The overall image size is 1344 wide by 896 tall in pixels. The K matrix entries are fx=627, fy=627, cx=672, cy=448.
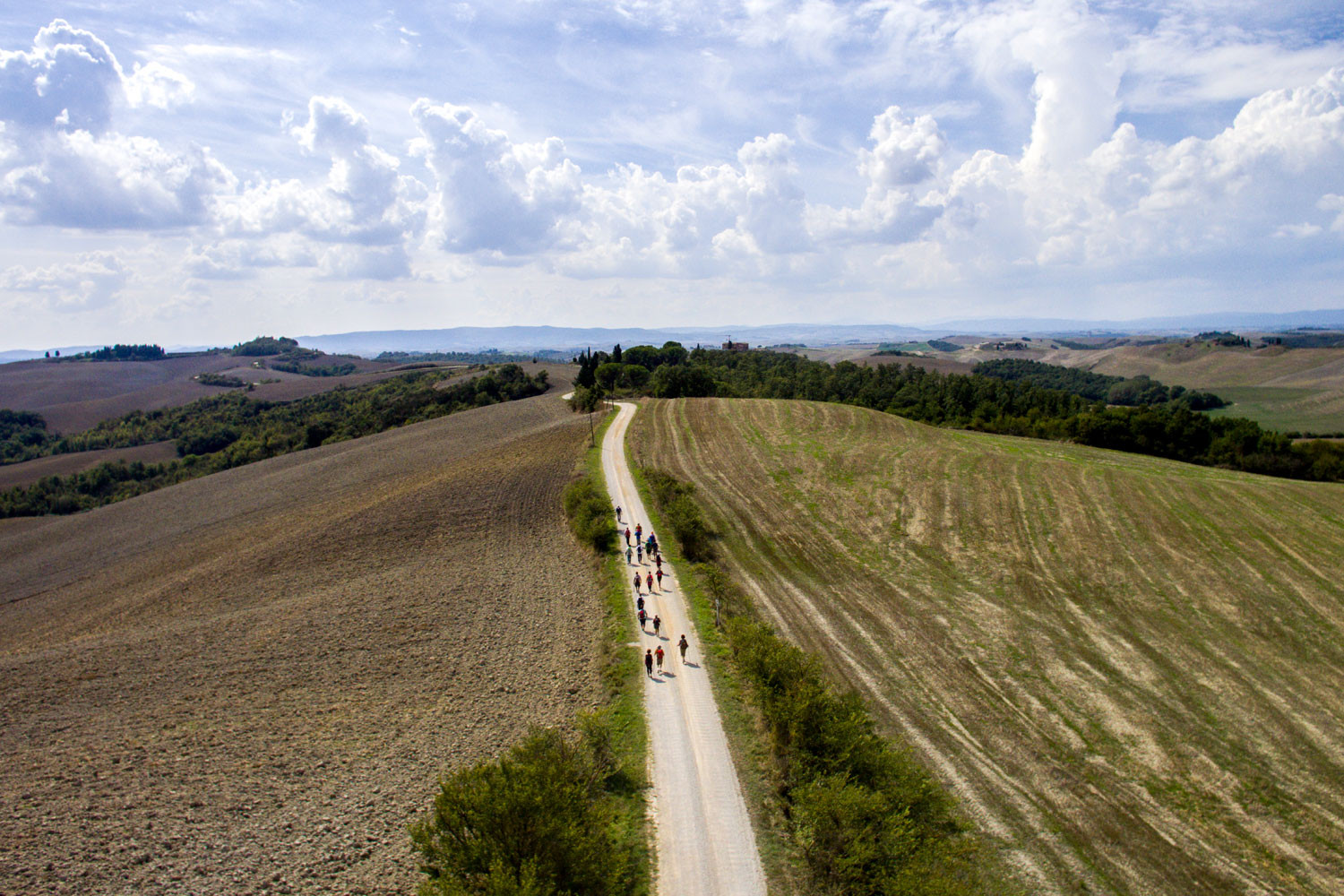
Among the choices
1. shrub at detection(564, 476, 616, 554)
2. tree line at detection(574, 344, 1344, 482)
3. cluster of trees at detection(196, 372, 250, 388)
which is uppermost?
cluster of trees at detection(196, 372, 250, 388)

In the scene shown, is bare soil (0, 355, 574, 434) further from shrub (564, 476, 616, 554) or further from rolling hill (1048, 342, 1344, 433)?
rolling hill (1048, 342, 1344, 433)

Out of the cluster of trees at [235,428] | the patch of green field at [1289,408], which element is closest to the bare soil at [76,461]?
the cluster of trees at [235,428]

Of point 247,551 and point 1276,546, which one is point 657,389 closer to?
point 247,551

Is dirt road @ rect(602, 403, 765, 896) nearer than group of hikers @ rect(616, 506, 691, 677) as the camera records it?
Yes

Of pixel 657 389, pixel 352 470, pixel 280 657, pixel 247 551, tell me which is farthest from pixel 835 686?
pixel 657 389

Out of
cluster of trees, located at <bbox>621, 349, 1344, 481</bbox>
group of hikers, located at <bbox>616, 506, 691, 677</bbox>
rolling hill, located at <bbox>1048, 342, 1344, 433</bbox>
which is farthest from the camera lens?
rolling hill, located at <bbox>1048, 342, 1344, 433</bbox>

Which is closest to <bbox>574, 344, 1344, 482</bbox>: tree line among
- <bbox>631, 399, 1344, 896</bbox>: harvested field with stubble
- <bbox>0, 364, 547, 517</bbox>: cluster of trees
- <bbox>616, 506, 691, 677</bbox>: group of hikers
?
<bbox>631, 399, 1344, 896</bbox>: harvested field with stubble
